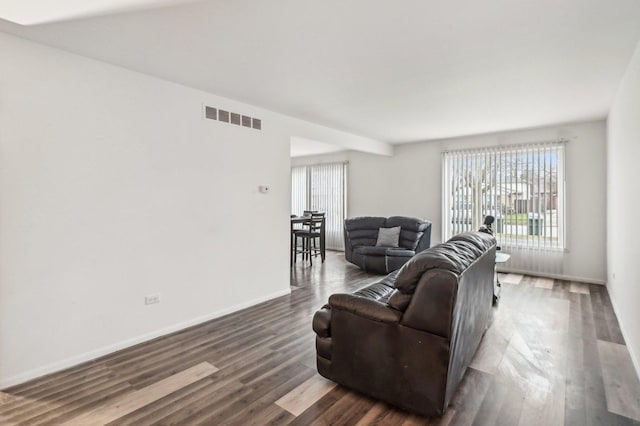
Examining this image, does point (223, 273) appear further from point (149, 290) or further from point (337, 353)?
point (337, 353)

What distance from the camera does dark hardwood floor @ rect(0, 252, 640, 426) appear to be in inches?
76.4

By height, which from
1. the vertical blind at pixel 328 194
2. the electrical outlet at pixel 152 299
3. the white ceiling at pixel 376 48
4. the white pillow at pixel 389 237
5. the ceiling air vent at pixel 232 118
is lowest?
the electrical outlet at pixel 152 299

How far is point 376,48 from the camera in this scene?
2.48 meters

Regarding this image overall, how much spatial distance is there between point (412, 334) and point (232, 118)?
3046 mm

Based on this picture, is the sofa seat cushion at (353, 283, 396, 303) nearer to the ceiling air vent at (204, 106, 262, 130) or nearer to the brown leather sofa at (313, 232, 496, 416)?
the brown leather sofa at (313, 232, 496, 416)

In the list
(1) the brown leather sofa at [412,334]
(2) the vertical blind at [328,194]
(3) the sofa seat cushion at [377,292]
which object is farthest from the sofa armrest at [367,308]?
(2) the vertical blind at [328,194]

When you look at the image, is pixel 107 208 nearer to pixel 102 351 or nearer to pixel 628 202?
pixel 102 351

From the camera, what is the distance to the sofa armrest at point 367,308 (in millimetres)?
1986

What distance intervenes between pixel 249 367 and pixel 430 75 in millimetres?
3021

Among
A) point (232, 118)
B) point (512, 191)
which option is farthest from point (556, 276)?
point (232, 118)

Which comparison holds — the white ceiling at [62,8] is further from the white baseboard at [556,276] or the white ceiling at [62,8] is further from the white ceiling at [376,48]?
the white baseboard at [556,276]

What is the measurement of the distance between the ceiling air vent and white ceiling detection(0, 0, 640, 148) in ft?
0.67

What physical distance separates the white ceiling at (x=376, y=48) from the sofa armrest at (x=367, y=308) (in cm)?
185

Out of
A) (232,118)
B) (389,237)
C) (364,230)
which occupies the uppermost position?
(232,118)
